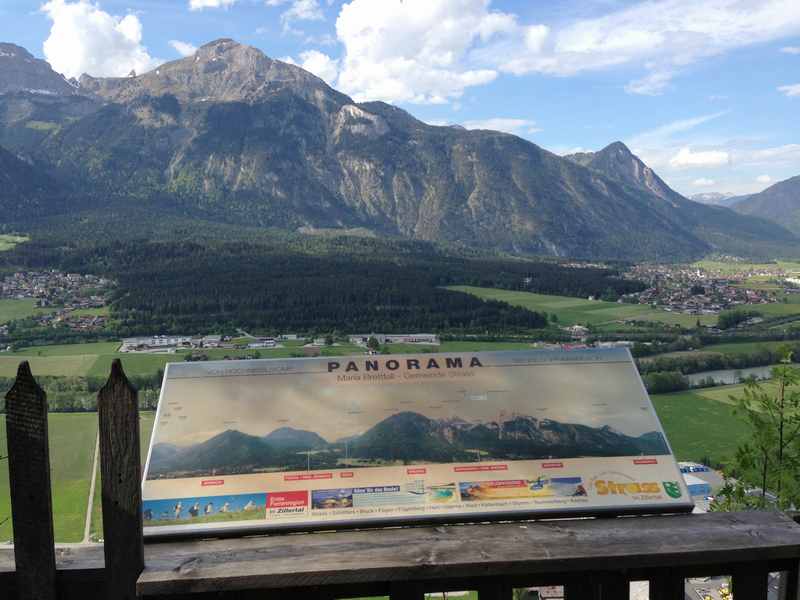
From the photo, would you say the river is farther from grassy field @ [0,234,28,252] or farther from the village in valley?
grassy field @ [0,234,28,252]

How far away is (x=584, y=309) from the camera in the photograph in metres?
78.4

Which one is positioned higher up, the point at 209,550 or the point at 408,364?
the point at 408,364

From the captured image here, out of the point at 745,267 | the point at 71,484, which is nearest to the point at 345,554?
the point at 71,484

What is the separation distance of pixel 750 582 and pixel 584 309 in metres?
79.2

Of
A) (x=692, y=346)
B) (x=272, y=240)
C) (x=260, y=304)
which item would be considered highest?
(x=272, y=240)

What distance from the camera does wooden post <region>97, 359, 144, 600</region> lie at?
1772mm

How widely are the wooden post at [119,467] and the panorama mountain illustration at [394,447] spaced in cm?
46

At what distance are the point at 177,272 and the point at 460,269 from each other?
47550mm

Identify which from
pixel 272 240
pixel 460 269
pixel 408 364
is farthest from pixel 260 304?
pixel 408 364

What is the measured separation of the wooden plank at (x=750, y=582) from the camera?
6.99 feet

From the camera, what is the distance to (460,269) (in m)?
114

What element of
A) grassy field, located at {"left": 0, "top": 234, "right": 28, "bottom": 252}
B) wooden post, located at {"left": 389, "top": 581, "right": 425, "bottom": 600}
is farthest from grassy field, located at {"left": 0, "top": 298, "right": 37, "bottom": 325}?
wooden post, located at {"left": 389, "top": 581, "right": 425, "bottom": 600}

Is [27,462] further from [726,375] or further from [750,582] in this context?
[726,375]

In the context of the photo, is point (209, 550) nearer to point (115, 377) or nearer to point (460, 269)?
point (115, 377)
